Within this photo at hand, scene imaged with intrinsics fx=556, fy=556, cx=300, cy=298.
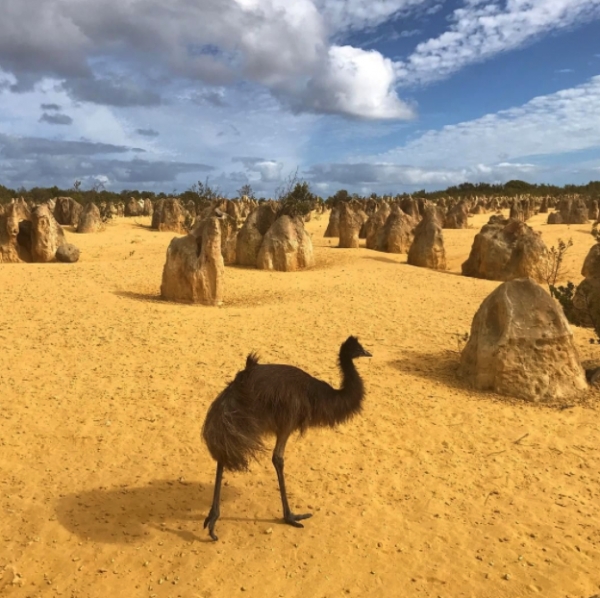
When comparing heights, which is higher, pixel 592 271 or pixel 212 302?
pixel 592 271

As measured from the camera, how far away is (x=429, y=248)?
17.0 meters

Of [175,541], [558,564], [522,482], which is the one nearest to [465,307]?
[522,482]

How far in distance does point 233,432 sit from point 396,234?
55.0 feet

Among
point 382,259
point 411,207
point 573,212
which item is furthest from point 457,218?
point 382,259

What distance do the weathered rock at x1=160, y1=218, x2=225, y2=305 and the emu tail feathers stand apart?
24.8 ft

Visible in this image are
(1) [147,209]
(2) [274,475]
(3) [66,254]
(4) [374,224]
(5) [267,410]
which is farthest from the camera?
(1) [147,209]

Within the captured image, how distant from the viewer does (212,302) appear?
37.7 ft

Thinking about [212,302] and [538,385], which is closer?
[538,385]

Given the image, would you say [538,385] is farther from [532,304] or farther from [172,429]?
[172,429]

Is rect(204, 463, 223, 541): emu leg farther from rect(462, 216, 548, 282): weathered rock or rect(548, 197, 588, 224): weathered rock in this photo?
rect(548, 197, 588, 224): weathered rock

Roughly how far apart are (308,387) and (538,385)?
3902 millimetres

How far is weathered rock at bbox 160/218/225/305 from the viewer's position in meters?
11.4

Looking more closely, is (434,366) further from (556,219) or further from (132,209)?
(132,209)

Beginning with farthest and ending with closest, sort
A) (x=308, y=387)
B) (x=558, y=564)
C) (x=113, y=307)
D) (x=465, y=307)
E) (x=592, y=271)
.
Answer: (x=465, y=307), (x=113, y=307), (x=592, y=271), (x=308, y=387), (x=558, y=564)
